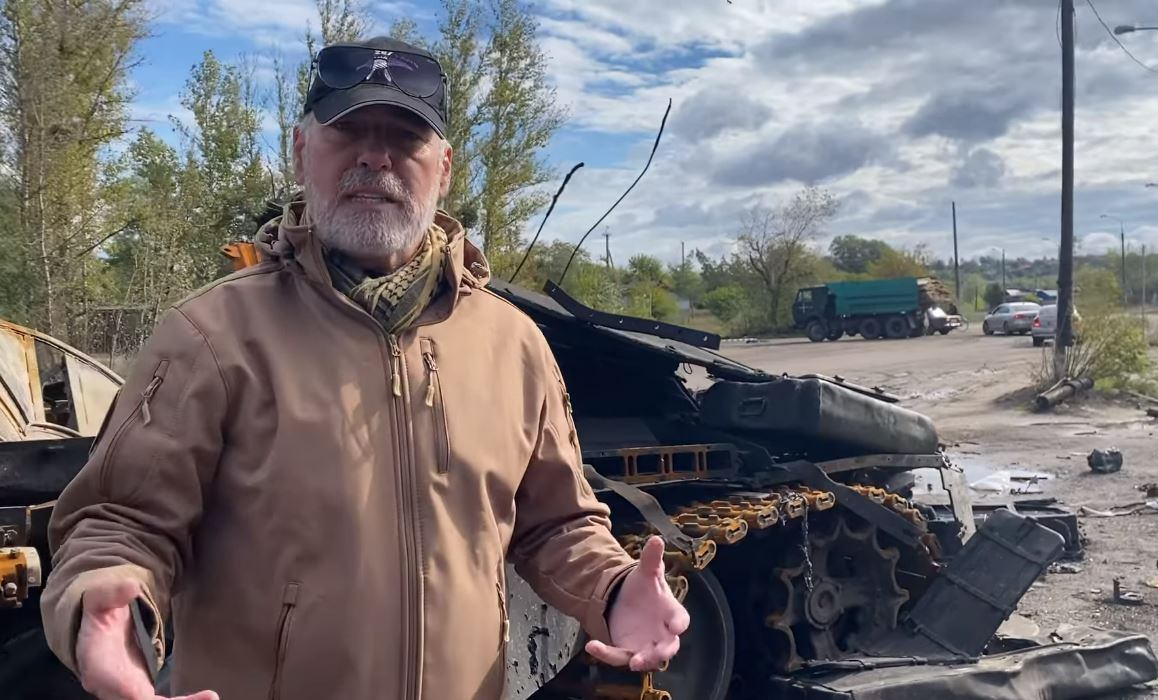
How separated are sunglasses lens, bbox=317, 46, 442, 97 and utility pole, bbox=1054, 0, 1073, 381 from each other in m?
19.8

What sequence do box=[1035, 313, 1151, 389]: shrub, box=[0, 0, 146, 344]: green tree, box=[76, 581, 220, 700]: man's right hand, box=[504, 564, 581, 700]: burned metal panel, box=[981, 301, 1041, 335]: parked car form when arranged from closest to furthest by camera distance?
box=[76, 581, 220, 700]: man's right hand, box=[504, 564, 581, 700]: burned metal panel, box=[0, 0, 146, 344]: green tree, box=[1035, 313, 1151, 389]: shrub, box=[981, 301, 1041, 335]: parked car

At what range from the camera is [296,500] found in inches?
80.7

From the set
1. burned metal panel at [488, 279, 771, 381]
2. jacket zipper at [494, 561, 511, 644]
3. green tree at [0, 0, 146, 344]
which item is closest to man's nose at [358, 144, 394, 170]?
jacket zipper at [494, 561, 511, 644]

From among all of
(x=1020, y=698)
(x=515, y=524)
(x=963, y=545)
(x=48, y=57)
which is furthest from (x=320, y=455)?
(x=48, y=57)

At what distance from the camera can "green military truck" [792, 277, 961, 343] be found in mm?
40594

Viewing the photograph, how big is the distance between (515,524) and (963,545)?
180 inches

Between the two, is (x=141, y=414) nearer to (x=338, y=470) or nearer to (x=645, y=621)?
(x=338, y=470)

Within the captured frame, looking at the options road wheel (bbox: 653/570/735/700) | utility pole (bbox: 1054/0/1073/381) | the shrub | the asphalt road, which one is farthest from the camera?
the asphalt road

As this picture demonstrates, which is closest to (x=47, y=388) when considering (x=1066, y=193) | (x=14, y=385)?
(x=14, y=385)

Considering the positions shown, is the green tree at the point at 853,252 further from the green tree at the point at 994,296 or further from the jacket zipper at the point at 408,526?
the jacket zipper at the point at 408,526

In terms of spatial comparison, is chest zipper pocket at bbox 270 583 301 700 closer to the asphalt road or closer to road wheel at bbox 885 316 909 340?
the asphalt road

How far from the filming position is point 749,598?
18.7 ft

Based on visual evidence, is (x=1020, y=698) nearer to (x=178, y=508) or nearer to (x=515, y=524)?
(x=515, y=524)

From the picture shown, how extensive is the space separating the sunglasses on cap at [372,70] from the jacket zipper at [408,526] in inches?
21.2
